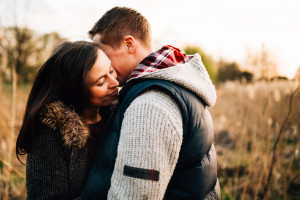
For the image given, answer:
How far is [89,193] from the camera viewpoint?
46.4 inches

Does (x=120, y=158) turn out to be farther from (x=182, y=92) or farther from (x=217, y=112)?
(x=217, y=112)

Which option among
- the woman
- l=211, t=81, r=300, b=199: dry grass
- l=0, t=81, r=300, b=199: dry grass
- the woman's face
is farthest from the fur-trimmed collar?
l=211, t=81, r=300, b=199: dry grass

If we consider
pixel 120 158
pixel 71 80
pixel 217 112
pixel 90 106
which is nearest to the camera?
pixel 120 158

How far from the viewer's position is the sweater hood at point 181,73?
3.63ft

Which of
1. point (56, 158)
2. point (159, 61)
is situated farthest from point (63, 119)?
point (159, 61)

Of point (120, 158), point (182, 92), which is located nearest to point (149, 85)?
point (182, 92)

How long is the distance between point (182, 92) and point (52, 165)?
91cm

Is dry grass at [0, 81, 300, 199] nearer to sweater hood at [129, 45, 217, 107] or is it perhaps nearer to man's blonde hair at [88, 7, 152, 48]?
sweater hood at [129, 45, 217, 107]

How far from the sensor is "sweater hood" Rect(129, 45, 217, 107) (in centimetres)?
111

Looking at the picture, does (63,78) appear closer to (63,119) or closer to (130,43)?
(63,119)

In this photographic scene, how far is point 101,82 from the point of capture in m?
1.54

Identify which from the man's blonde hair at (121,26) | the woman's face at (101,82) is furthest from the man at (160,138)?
the man's blonde hair at (121,26)

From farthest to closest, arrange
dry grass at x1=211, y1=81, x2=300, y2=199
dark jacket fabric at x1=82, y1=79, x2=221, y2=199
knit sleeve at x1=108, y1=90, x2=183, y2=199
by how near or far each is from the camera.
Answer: dry grass at x1=211, y1=81, x2=300, y2=199, dark jacket fabric at x1=82, y1=79, x2=221, y2=199, knit sleeve at x1=108, y1=90, x2=183, y2=199

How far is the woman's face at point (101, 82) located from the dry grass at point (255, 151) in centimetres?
128
